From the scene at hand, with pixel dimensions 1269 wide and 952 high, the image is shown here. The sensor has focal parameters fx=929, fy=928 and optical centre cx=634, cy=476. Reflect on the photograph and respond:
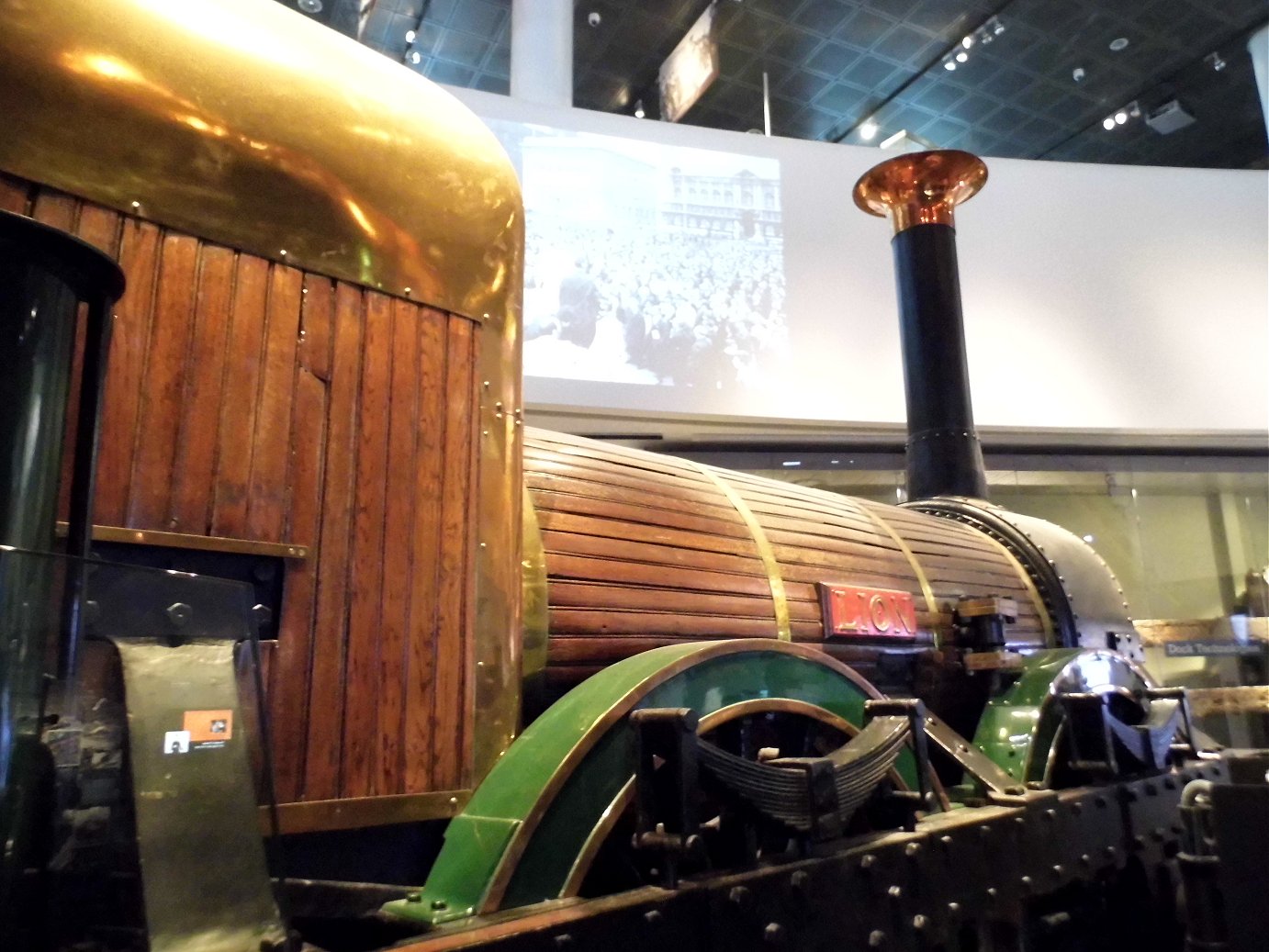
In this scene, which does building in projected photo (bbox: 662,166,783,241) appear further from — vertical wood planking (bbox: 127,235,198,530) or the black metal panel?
the black metal panel

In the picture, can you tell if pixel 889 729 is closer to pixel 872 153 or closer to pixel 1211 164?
pixel 872 153

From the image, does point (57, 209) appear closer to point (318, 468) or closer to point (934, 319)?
point (318, 468)

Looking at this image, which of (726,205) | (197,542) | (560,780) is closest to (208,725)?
(197,542)

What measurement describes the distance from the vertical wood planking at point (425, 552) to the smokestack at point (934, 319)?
287cm

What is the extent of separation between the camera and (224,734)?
3.87ft

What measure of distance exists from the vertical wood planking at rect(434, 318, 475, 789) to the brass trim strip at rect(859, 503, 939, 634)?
5.77ft

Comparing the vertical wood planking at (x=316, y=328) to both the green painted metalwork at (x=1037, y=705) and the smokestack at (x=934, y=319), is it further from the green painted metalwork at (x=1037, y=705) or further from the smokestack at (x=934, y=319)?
the smokestack at (x=934, y=319)

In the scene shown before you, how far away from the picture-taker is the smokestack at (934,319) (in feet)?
13.5

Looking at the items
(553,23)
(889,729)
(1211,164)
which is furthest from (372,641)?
(1211,164)

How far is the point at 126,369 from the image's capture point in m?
1.39

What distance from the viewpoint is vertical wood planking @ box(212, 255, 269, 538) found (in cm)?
146

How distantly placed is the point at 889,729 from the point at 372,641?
107 cm

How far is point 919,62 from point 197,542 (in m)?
8.94

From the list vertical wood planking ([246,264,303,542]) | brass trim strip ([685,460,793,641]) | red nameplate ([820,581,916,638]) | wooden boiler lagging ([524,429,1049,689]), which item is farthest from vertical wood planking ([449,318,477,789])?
red nameplate ([820,581,916,638])
